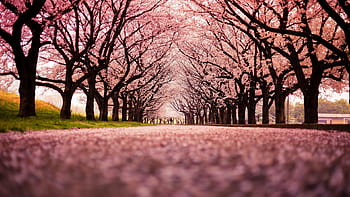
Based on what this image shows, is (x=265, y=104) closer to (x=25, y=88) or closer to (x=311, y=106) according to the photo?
(x=311, y=106)

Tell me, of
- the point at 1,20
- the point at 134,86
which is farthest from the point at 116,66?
the point at 1,20

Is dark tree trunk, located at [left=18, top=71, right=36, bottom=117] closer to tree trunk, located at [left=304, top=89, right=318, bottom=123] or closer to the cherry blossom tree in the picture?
the cherry blossom tree

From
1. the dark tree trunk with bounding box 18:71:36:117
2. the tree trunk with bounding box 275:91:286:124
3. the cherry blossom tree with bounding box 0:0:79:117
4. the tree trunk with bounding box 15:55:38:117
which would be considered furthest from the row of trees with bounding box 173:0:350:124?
the dark tree trunk with bounding box 18:71:36:117

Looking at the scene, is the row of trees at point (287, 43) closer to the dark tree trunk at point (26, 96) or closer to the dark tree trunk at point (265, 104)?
the dark tree trunk at point (265, 104)

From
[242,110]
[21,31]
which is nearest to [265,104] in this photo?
[242,110]

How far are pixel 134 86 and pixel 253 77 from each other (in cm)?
1852

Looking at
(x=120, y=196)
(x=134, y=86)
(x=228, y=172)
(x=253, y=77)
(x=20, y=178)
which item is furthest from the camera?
(x=134, y=86)

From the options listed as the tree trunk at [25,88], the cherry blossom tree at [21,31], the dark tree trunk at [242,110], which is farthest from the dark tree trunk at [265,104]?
the tree trunk at [25,88]

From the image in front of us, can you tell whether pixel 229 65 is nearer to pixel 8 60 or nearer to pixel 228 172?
pixel 8 60

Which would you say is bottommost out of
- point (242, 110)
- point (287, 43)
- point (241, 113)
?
point (241, 113)

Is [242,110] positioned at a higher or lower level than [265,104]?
lower

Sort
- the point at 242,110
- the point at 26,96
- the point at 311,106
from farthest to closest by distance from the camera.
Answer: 1. the point at 242,110
2. the point at 311,106
3. the point at 26,96

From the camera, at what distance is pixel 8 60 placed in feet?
79.7

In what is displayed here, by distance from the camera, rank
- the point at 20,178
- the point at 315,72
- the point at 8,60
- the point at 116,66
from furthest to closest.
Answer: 1. the point at 116,66
2. the point at 8,60
3. the point at 315,72
4. the point at 20,178
